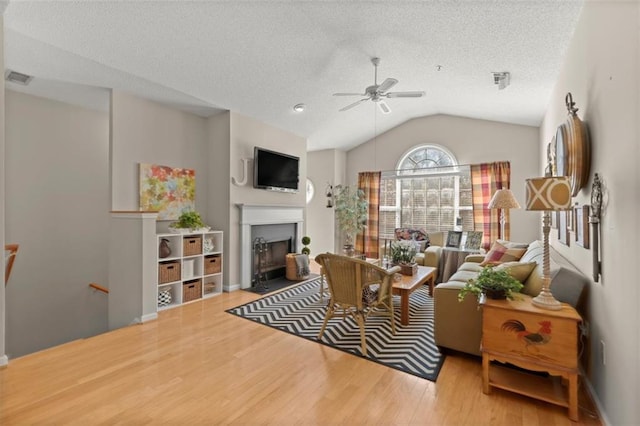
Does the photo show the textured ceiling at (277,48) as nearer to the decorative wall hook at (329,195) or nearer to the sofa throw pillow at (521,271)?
the sofa throw pillow at (521,271)

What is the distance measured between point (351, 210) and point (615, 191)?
512 cm

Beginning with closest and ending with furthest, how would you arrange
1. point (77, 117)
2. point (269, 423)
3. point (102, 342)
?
point (269, 423) < point (102, 342) < point (77, 117)

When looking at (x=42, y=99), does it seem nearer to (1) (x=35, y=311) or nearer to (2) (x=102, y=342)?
(1) (x=35, y=311)

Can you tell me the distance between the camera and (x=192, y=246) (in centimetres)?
406

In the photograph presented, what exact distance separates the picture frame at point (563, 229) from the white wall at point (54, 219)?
5.84 meters

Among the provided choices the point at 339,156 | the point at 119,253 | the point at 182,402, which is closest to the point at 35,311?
the point at 119,253

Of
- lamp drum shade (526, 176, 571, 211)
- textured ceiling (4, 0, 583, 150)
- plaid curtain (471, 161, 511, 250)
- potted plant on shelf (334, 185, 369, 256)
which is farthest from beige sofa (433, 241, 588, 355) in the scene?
potted plant on shelf (334, 185, 369, 256)

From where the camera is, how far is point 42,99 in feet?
12.5

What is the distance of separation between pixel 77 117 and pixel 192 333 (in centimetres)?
350

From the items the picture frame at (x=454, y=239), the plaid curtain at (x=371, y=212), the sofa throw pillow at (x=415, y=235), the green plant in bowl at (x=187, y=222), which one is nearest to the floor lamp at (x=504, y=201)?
the picture frame at (x=454, y=239)

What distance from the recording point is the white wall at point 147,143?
12.0ft

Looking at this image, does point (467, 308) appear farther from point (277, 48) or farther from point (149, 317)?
point (149, 317)

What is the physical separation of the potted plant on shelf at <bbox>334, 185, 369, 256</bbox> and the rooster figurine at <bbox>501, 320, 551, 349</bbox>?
4754 millimetres


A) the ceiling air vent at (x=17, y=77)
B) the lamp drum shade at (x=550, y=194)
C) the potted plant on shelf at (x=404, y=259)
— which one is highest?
the ceiling air vent at (x=17, y=77)
